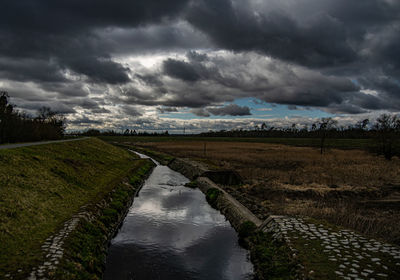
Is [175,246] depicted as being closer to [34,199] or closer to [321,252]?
[321,252]

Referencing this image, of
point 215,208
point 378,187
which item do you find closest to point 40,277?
point 215,208

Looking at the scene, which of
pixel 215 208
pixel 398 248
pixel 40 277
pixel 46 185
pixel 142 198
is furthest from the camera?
pixel 142 198

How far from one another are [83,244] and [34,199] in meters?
5.27

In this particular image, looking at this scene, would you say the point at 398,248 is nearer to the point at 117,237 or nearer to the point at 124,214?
the point at 117,237

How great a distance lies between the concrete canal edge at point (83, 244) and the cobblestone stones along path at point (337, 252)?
8223 mm

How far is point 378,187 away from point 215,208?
1774 centimetres

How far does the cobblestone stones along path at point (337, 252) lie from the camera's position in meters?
8.79

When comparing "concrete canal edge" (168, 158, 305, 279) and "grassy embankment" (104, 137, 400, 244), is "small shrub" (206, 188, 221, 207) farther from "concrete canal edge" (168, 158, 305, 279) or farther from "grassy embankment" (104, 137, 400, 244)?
"grassy embankment" (104, 137, 400, 244)

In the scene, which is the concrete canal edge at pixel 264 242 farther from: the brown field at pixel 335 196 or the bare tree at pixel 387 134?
the bare tree at pixel 387 134

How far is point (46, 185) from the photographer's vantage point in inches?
704

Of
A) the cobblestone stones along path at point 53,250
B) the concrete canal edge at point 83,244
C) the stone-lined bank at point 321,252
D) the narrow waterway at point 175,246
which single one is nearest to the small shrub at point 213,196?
the narrow waterway at point 175,246

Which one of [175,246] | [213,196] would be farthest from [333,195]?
[175,246]

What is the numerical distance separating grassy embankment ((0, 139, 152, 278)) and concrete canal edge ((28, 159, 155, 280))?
1.29ft

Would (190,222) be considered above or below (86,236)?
below
